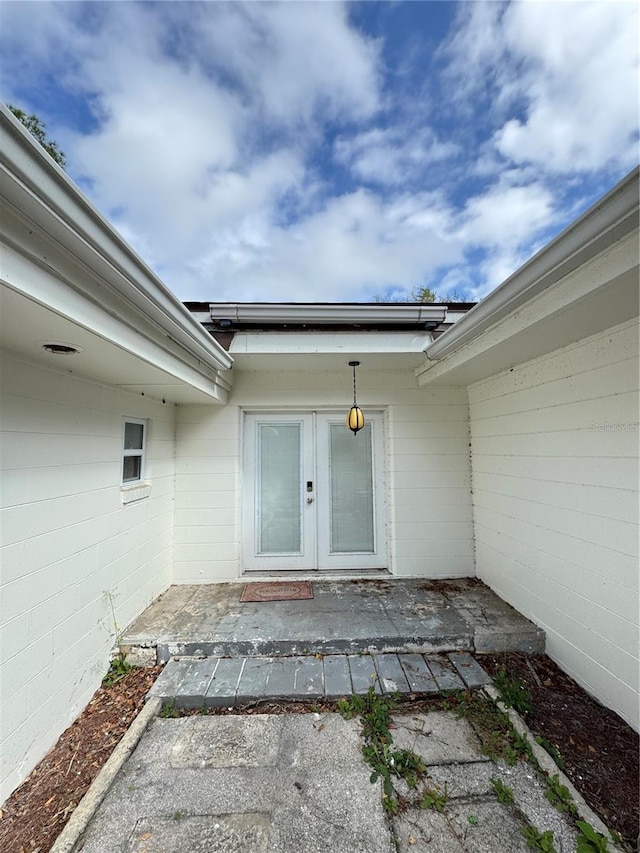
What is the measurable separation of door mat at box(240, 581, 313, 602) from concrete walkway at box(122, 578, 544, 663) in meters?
0.08

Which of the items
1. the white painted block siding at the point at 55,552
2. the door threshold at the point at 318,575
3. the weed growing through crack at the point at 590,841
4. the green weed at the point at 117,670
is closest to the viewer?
the weed growing through crack at the point at 590,841

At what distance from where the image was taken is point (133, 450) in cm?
329

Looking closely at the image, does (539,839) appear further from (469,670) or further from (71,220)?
(71,220)

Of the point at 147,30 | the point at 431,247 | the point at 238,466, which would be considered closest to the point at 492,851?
Result: the point at 238,466

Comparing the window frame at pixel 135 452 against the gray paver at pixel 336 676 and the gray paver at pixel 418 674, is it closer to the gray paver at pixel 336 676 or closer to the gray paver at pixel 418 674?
the gray paver at pixel 336 676

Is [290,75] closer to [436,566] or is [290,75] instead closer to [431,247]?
[431,247]

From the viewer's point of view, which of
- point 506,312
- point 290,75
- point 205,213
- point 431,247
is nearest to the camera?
point 506,312

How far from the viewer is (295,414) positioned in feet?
14.0

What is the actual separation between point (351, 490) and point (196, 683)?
2480 millimetres

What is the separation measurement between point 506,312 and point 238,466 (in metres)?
3.21

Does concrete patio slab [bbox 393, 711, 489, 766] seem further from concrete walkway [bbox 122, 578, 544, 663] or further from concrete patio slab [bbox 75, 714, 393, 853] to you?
concrete walkway [bbox 122, 578, 544, 663]

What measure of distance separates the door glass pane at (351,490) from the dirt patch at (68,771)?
7.74 ft

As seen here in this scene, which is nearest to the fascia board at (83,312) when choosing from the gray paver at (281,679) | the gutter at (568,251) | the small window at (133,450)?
the small window at (133,450)

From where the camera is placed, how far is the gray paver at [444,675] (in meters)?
2.42
